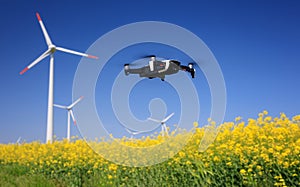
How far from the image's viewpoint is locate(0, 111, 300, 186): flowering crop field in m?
5.42

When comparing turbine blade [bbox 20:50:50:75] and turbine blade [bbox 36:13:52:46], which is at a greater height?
turbine blade [bbox 36:13:52:46]

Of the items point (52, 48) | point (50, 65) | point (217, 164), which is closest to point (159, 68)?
point (217, 164)

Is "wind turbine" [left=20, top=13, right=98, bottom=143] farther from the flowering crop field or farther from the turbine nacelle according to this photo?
the flowering crop field

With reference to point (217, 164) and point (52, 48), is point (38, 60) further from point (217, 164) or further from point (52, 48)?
point (217, 164)

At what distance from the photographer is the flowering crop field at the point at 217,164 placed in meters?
5.42

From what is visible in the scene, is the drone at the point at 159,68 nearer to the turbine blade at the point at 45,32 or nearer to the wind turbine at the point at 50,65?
the wind turbine at the point at 50,65

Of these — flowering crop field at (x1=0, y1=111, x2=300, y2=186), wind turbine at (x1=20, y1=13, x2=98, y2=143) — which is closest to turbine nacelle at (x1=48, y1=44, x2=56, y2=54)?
wind turbine at (x1=20, y1=13, x2=98, y2=143)

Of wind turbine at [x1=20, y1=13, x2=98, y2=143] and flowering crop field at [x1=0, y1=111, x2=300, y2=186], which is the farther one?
wind turbine at [x1=20, y1=13, x2=98, y2=143]

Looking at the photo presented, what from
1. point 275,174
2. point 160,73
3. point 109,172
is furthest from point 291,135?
point 109,172

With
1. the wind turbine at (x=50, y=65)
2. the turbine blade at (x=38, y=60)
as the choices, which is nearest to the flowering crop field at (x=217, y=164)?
the wind turbine at (x=50, y=65)

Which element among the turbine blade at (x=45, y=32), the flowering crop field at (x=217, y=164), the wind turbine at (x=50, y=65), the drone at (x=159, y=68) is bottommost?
the flowering crop field at (x=217, y=164)

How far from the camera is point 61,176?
860cm

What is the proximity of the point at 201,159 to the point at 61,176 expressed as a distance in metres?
3.86

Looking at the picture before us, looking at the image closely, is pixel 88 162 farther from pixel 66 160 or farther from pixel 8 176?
pixel 8 176
